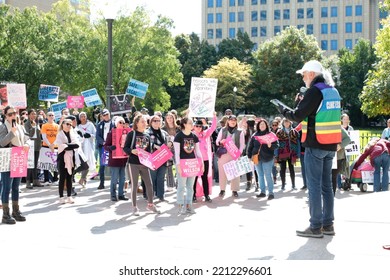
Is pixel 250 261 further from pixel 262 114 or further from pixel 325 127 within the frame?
pixel 262 114

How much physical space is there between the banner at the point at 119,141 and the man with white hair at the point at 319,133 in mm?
5463

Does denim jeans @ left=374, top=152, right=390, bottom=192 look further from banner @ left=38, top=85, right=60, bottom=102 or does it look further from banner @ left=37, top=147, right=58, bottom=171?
banner @ left=38, top=85, right=60, bottom=102

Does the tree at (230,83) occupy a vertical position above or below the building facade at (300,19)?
below

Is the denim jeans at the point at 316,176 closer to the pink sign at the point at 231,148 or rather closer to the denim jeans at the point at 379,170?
the pink sign at the point at 231,148

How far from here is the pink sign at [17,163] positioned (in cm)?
894

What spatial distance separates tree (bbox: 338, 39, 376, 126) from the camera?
69562 mm

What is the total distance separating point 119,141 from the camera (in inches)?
476

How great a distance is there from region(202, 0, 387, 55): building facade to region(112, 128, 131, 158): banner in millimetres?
89891

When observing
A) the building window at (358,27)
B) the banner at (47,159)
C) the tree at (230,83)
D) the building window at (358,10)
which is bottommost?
the banner at (47,159)

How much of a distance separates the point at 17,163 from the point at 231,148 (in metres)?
5.31

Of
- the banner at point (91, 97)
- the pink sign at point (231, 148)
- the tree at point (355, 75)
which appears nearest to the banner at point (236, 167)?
the pink sign at point (231, 148)

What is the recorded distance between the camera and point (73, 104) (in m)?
22.7

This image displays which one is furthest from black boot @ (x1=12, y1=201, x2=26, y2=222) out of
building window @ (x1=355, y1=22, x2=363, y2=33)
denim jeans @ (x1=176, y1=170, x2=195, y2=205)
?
building window @ (x1=355, y1=22, x2=363, y2=33)

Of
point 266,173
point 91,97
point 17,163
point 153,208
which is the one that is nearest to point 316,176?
point 153,208
